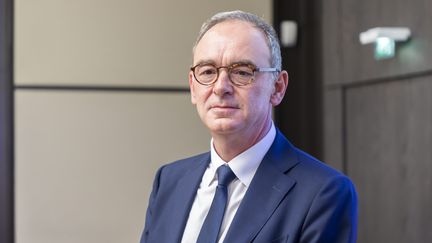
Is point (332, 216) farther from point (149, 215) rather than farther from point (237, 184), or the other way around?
point (149, 215)

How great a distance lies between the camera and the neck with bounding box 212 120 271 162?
1408mm

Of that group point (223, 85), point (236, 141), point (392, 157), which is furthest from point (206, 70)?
point (392, 157)

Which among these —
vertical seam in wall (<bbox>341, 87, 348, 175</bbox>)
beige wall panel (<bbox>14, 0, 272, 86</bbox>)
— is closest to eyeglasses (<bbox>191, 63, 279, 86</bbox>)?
vertical seam in wall (<bbox>341, 87, 348, 175</bbox>)

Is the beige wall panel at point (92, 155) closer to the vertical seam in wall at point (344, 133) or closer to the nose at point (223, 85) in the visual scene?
the vertical seam in wall at point (344, 133)

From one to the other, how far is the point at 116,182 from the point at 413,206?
5.00 ft

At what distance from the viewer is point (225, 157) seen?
4.79 ft

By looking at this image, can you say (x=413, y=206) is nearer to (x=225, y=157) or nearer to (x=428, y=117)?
(x=428, y=117)

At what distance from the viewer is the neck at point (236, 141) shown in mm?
1408

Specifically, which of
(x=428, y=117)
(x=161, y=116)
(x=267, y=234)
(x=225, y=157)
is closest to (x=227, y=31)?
(x=225, y=157)

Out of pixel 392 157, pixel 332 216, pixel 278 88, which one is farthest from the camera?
pixel 392 157

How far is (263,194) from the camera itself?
1.35m

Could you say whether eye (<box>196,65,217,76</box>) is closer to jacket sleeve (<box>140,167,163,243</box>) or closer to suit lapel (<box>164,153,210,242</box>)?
suit lapel (<box>164,153,210,242</box>)

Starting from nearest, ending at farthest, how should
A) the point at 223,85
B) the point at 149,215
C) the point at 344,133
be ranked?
Result: the point at 223,85, the point at 149,215, the point at 344,133

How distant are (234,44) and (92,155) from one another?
191 cm
